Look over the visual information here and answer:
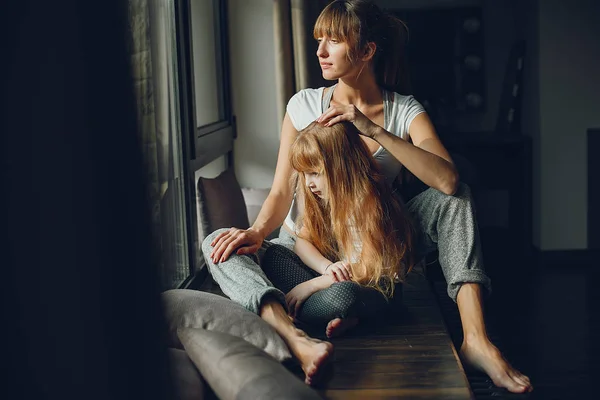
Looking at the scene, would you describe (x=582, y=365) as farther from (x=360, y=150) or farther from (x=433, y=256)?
(x=360, y=150)

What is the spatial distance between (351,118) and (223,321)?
2.04ft

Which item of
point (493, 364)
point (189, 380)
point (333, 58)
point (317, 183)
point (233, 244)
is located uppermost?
point (333, 58)

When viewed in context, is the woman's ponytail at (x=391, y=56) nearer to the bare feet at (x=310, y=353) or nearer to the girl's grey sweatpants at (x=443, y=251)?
the girl's grey sweatpants at (x=443, y=251)

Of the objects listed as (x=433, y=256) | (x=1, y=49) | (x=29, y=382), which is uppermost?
(x=1, y=49)

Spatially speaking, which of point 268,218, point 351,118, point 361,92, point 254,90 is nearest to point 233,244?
point 268,218

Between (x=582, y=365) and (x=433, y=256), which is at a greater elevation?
(x=433, y=256)

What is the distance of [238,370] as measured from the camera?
54.7 inches

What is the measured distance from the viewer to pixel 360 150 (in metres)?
2.12

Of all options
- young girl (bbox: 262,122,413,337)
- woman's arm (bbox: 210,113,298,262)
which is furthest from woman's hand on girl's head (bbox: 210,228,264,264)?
young girl (bbox: 262,122,413,337)

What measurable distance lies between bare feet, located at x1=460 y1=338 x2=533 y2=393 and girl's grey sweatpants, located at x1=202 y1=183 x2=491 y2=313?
0.55 ft

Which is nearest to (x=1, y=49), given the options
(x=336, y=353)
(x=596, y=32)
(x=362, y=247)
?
(x=336, y=353)

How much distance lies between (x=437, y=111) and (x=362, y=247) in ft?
9.34

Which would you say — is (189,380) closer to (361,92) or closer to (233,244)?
(233,244)

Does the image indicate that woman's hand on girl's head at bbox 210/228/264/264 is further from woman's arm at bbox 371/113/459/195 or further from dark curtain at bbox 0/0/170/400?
dark curtain at bbox 0/0/170/400
